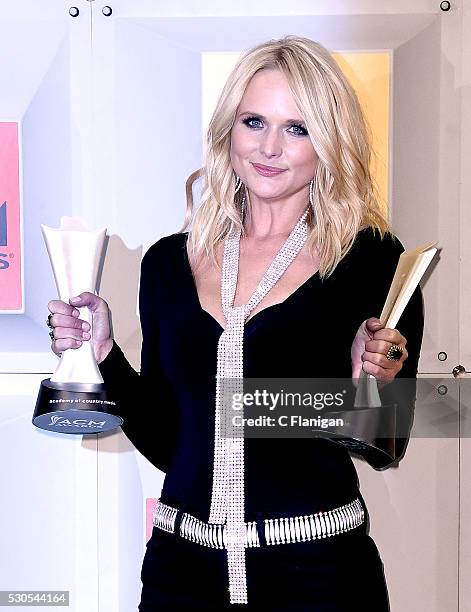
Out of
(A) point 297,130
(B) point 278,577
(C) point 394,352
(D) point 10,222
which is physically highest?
(A) point 297,130

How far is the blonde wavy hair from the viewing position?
4.00 feet

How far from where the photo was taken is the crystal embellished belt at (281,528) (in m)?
1.13

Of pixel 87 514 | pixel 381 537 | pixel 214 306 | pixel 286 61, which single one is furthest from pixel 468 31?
pixel 87 514

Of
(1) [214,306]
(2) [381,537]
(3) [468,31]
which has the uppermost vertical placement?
(3) [468,31]

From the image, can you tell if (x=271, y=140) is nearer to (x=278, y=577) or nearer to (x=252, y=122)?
(x=252, y=122)

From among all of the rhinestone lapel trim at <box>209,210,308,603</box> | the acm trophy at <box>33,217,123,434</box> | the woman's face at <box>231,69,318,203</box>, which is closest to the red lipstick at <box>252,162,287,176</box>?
the woman's face at <box>231,69,318,203</box>

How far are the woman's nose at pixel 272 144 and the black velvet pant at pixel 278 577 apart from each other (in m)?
0.52

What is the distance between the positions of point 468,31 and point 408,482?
0.79 meters

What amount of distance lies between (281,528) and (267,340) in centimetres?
24

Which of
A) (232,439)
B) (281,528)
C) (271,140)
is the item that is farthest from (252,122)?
(281,528)

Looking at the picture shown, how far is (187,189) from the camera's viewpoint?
1.48m

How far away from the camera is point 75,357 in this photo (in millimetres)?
1236

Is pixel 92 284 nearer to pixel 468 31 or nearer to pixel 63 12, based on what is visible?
pixel 63 12

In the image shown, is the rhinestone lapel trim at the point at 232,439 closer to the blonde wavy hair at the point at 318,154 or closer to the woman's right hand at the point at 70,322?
the blonde wavy hair at the point at 318,154
